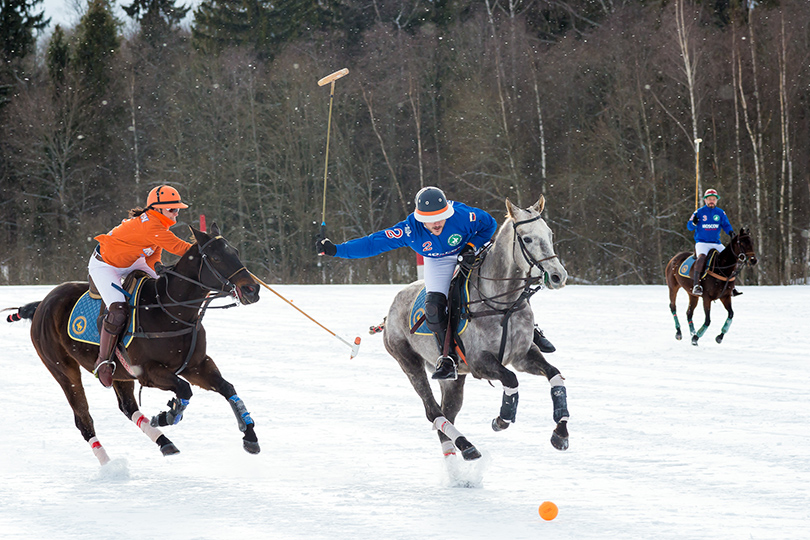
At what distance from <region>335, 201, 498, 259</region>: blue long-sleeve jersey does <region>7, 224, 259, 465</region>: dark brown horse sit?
2.80 feet

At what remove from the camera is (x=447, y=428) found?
6094 mm

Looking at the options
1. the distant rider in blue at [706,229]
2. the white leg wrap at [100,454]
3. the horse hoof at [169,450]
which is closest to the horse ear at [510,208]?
the horse hoof at [169,450]

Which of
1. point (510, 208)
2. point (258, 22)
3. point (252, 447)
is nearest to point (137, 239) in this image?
point (252, 447)

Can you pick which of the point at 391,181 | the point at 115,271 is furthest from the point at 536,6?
the point at 115,271

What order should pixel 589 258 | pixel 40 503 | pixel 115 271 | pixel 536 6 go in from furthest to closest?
pixel 536 6, pixel 589 258, pixel 115 271, pixel 40 503

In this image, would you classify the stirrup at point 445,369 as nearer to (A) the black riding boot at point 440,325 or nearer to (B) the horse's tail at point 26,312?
(A) the black riding boot at point 440,325

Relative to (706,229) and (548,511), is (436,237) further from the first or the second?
(706,229)

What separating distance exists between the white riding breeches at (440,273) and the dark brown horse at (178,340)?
49.3 inches

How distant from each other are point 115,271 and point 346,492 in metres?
2.63

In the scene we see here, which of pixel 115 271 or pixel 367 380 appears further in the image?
pixel 367 380

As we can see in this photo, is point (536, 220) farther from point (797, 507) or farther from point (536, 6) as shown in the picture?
point (536, 6)

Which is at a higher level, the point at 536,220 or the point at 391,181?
the point at 391,181

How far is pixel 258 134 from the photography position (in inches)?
1385

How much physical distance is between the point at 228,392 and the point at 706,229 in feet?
32.1
